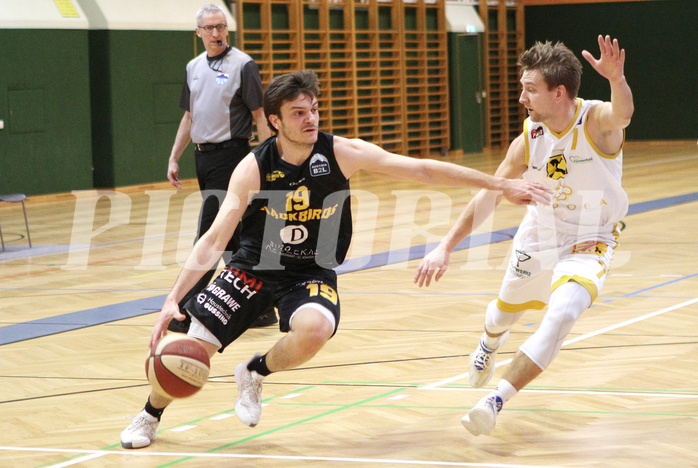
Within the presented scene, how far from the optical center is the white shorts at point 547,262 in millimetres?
3594

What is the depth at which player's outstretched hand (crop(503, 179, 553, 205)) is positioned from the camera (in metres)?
3.39

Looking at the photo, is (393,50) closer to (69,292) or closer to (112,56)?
(112,56)

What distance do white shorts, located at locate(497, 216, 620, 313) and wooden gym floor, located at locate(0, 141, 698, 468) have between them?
458 millimetres

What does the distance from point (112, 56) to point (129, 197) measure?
6.89ft

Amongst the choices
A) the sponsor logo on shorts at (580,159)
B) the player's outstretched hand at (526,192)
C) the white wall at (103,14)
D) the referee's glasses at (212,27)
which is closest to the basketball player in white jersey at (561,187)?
the sponsor logo on shorts at (580,159)

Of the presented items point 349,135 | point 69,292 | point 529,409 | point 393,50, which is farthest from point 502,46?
point 529,409

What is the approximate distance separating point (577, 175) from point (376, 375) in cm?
141

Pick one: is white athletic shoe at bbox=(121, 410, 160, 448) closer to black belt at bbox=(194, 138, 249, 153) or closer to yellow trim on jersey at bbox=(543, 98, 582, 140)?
yellow trim on jersey at bbox=(543, 98, 582, 140)

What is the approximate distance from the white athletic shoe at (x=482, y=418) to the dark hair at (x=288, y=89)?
4.45 ft

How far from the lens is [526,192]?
11.1 feet

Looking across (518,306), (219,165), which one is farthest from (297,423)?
(219,165)

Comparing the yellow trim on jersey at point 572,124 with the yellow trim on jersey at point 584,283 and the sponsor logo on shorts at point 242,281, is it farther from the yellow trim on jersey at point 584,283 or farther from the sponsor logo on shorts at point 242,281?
the sponsor logo on shorts at point 242,281

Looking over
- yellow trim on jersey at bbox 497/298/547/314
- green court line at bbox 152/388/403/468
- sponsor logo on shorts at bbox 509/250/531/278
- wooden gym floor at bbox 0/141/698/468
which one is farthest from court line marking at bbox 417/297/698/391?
sponsor logo on shorts at bbox 509/250/531/278

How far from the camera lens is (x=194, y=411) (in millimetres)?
3961
